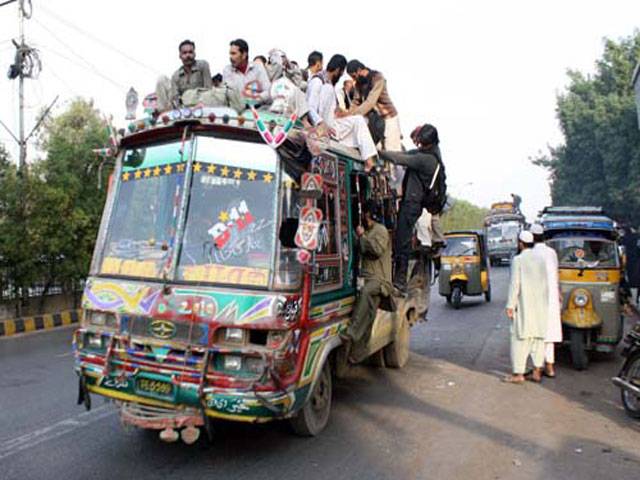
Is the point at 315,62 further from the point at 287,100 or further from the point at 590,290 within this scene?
the point at 590,290

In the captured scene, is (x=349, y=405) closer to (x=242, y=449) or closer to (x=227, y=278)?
(x=242, y=449)

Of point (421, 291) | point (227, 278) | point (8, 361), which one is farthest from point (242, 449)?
point (8, 361)

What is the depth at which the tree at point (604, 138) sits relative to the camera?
30.2 m

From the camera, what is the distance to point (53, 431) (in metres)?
5.55

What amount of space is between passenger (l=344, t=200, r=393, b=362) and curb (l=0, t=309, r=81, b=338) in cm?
957

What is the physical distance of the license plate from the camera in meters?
4.56

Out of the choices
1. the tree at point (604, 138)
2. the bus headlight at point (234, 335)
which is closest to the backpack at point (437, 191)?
the bus headlight at point (234, 335)

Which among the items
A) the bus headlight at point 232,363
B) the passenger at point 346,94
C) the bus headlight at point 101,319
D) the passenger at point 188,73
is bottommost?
the bus headlight at point 232,363

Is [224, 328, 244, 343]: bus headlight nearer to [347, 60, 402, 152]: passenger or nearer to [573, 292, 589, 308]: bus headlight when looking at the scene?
[347, 60, 402, 152]: passenger

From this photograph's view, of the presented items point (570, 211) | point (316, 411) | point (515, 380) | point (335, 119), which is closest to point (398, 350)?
point (515, 380)

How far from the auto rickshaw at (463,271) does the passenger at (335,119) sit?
31.2ft

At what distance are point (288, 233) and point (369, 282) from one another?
1.74 meters

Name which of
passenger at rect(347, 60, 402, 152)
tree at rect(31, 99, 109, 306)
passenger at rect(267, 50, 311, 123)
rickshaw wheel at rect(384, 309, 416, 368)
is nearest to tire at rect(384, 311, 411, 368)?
rickshaw wheel at rect(384, 309, 416, 368)

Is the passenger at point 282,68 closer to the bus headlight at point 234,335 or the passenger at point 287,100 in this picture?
the passenger at point 287,100
